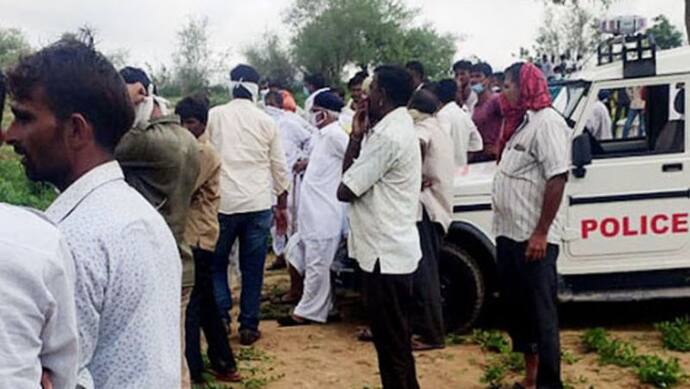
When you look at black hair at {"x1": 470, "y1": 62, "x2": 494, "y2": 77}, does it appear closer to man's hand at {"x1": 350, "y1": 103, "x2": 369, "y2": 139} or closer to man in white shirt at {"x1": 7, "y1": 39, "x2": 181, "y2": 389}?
man's hand at {"x1": 350, "y1": 103, "x2": 369, "y2": 139}

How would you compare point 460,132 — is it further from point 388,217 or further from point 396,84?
point 388,217

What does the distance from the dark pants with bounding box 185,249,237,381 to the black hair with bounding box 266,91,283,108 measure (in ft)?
13.0

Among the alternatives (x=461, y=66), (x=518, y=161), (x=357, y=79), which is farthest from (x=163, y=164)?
(x=461, y=66)

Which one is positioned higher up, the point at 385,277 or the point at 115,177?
the point at 115,177

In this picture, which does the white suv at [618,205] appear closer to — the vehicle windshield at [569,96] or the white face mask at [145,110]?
the vehicle windshield at [569,96]

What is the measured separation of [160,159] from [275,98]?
5.54m

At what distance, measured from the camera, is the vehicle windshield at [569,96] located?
642cm

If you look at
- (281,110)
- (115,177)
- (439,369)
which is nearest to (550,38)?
(281,110)

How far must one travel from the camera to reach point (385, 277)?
440cm

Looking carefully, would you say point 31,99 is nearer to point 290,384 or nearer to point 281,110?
point 290,384

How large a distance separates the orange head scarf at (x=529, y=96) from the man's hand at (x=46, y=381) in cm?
372

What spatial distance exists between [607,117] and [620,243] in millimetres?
898

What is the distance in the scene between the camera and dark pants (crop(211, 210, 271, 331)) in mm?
6168

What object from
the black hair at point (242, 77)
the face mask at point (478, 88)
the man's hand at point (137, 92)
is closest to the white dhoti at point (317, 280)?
the black hair at point (242, 77)
